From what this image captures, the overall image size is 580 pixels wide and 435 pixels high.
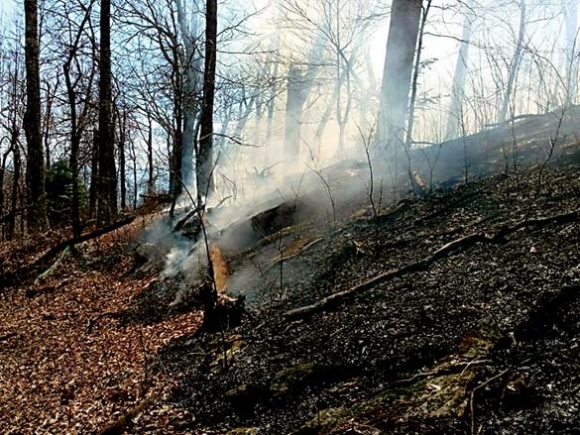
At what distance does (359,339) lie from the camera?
2893 mm

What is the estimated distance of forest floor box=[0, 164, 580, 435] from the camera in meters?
2.11

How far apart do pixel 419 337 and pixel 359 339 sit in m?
0.37

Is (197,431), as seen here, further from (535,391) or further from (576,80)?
(576,80)

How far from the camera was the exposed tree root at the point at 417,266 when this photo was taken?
11.5ft

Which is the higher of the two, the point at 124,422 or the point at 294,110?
the point at 294,110

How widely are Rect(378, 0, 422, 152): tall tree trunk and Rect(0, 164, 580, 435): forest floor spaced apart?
172cm

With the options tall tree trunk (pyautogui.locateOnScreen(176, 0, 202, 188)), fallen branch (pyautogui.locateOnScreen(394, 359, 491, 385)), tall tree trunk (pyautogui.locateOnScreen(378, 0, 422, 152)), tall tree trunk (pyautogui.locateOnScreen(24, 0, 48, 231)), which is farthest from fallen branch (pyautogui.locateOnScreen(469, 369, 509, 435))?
tall tree trunk (pyautogui.locateOnScreen(24, 0, 48, 231))

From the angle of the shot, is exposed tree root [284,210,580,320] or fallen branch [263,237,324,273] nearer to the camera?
exposed tree root [284,210,580,320]

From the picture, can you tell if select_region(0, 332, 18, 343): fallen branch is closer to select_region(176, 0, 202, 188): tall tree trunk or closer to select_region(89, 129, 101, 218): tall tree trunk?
select_region(176, 0, 202, 188): tall tree trunk

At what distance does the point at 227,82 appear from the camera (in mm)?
10023

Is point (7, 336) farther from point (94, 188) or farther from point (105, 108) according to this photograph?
point (94, 188)

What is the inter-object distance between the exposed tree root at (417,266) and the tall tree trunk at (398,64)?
9.99 ft

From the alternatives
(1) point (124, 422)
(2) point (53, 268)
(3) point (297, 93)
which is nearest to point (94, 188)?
(2) point (53, 268)

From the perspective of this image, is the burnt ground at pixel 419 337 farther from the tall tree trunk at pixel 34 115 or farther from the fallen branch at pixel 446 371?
the tall tree trunk at pixel 34 115
